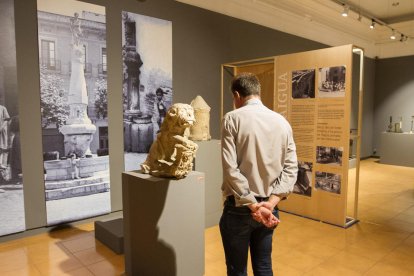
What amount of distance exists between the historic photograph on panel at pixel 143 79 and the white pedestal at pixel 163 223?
2.08 meters

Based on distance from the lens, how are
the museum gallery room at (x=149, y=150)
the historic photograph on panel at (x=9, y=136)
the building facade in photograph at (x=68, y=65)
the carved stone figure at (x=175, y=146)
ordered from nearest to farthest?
the carved stone figure at (x=175, y=146), the museum gallery room at (x=149, y=150), the historic photograph on panel at (x=9, y=136), the building facade in photograph at (x=68, y=65)

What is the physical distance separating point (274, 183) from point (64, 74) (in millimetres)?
3177

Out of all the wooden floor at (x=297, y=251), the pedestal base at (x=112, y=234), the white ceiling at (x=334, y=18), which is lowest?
the wooden floor at (x=297, y=251)

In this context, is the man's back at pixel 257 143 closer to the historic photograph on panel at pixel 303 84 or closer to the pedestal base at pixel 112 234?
the pedestal base at pixel 112 234

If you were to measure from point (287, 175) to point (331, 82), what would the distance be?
8.46ft

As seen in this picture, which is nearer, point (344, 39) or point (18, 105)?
point (18, 105)

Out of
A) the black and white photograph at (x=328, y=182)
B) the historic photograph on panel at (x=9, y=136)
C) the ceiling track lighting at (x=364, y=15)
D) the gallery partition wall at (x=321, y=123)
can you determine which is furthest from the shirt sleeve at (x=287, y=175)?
the ceiling track lighting at (x=364, y=15)

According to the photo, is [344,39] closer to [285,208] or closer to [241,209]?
[285,208]

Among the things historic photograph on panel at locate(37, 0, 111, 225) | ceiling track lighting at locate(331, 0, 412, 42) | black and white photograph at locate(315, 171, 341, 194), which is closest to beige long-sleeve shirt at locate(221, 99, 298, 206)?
black and white photograph at locate(315, 171, 341, 194)

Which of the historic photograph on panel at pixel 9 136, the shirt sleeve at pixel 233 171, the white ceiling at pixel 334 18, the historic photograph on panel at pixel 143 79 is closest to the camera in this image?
the shirt sleeve at pixel 233 171

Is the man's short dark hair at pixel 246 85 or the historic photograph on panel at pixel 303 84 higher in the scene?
the historic photograph on panel at pixel 303 84

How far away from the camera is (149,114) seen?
15.9 ft

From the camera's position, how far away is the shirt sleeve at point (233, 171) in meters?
1.74

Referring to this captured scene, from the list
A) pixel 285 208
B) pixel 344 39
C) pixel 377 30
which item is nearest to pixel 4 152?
pixel 285 208
